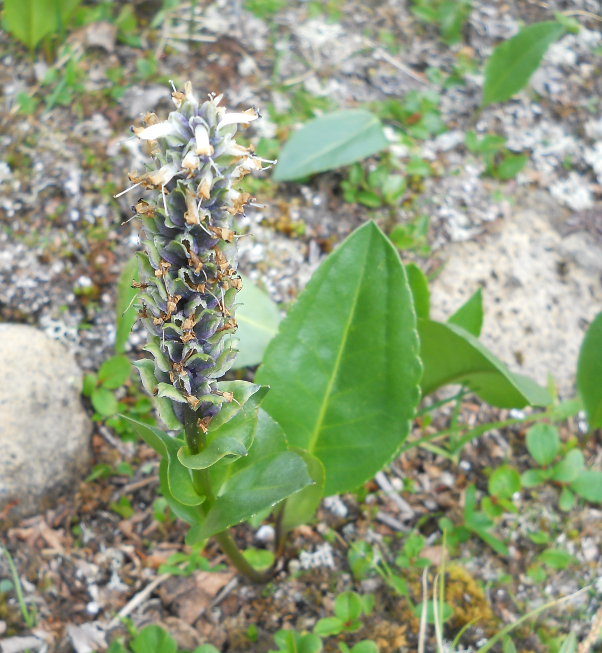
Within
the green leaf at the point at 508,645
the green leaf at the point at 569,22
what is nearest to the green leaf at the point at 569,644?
Answer: the green leaf at the point at 508,645

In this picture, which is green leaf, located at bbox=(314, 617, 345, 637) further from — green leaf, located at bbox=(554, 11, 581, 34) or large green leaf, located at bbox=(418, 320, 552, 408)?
green leaf, located at bbox=(554, 11, 581, 34)

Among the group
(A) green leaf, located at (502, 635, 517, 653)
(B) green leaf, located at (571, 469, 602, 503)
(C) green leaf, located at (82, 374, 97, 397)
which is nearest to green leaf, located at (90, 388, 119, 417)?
(C) green leaf, located at (82, 374, 97, 397)

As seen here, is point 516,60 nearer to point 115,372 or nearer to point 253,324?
point 253,324

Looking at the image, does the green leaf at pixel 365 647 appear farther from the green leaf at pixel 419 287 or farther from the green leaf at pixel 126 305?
the green leaf at pixel 126 305

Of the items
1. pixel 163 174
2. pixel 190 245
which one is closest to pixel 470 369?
pixel 190 245

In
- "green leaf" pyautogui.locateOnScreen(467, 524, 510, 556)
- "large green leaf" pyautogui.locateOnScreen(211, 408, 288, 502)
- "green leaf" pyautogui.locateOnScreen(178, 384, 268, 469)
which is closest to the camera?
"green leaf" pyautogui.locateOnScreen(178, 384, 268, 469)

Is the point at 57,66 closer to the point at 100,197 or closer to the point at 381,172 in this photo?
the point at 100,197

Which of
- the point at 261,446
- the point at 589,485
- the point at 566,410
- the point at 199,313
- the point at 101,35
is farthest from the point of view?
the point at 101,35
